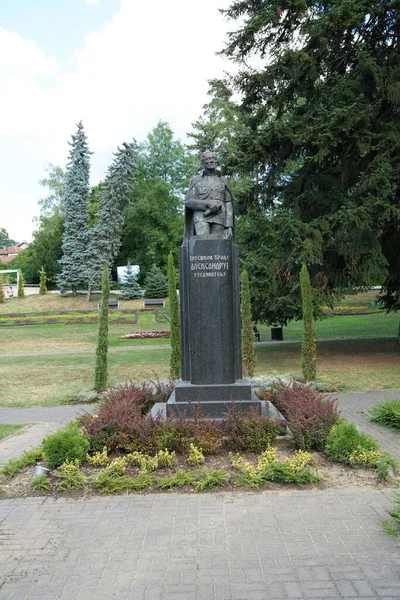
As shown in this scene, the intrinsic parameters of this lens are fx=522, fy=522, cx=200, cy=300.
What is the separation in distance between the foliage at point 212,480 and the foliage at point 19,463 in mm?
2404

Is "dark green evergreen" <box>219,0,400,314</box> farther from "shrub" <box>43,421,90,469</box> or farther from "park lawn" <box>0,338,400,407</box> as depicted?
"shrub" <box>43,421,90,469</box>

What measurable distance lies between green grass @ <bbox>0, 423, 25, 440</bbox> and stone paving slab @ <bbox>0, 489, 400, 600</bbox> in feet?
12.3

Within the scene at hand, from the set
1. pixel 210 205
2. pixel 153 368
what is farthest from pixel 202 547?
pixel 153 368

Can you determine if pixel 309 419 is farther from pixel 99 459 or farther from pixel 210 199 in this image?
pixel 210 199

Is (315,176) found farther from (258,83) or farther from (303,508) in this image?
(303,508)

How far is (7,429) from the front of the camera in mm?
9719

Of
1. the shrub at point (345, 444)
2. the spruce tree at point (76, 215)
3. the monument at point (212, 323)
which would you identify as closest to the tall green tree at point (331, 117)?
the monument at point (212, 323)

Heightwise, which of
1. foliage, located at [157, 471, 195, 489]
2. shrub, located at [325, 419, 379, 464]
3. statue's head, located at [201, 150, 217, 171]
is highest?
statue's head, located at [201, 150, 217, 171]

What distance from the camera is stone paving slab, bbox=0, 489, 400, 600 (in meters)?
3.98

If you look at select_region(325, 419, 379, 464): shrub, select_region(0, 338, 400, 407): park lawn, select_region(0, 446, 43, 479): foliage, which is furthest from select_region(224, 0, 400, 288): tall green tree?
select_region(0, 446, 43, 479): foliage

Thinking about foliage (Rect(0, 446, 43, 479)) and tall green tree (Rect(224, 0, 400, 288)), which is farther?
tall green tree (Rect(224, 0, 400, 288))

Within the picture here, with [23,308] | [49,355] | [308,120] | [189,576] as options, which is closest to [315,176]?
[308,120]

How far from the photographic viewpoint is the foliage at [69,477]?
614cm

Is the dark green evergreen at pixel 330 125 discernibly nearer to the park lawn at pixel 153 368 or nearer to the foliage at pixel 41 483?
the park lawn at pixel 153 368
